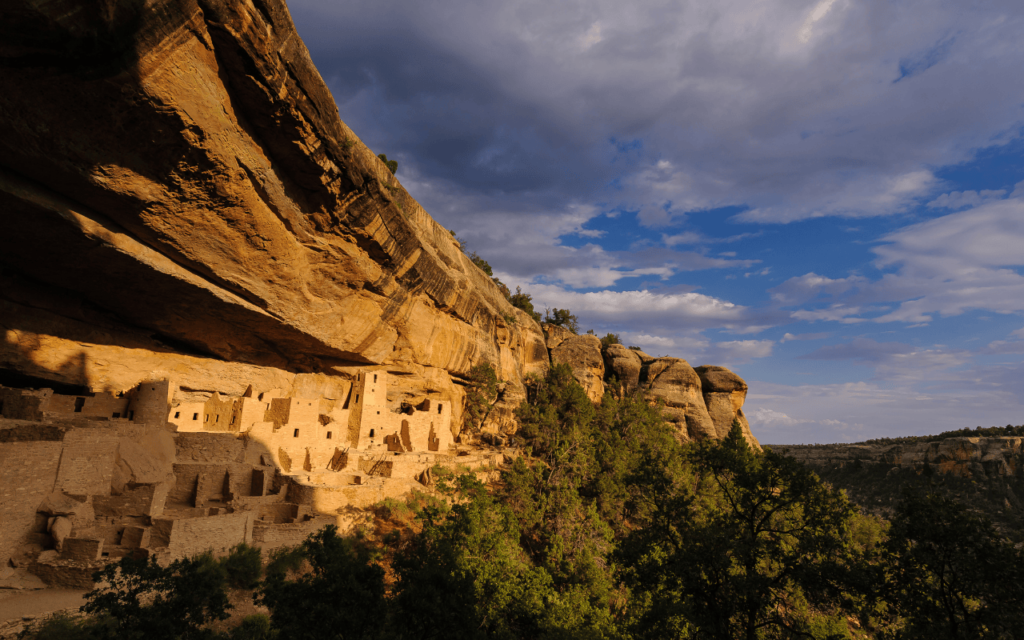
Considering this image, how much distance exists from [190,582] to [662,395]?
49.1 metres

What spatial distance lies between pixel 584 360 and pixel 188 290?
3885 cm

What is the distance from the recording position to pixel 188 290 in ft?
60.6

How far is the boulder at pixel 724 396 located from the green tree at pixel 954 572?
48187 mm

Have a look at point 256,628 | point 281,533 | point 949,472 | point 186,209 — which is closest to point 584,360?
point 281,533

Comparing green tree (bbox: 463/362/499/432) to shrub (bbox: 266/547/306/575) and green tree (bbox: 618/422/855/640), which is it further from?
green tree (bbox: 618/422/855/640)

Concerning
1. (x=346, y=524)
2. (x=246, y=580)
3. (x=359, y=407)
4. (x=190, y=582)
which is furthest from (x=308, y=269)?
(x=190, y=582)

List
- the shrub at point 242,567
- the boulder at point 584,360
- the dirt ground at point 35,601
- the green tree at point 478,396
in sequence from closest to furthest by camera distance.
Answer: the dirt ground at point 35,601 → the shrub at point 242,567 → the green tree at point 478,396 → the boulder at point 584,360

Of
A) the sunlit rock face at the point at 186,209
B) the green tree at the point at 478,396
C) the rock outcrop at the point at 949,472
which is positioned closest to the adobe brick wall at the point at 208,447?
the sunlit rock face at the point at 186,209

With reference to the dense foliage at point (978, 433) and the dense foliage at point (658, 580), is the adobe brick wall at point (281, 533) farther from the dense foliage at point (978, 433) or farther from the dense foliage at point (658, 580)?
the dense foliage at point (978, 433)

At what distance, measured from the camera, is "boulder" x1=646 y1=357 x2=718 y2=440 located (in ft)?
170

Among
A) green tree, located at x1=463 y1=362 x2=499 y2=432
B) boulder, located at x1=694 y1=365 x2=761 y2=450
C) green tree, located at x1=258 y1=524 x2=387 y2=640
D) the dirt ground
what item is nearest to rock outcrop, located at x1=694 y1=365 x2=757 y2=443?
boulder, located at x1=694 y1=365 x2=761 y2=450

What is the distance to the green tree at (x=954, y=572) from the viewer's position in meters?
7.79

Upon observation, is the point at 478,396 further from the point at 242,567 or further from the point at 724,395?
the point at 724,395

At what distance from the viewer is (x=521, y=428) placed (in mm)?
35750
